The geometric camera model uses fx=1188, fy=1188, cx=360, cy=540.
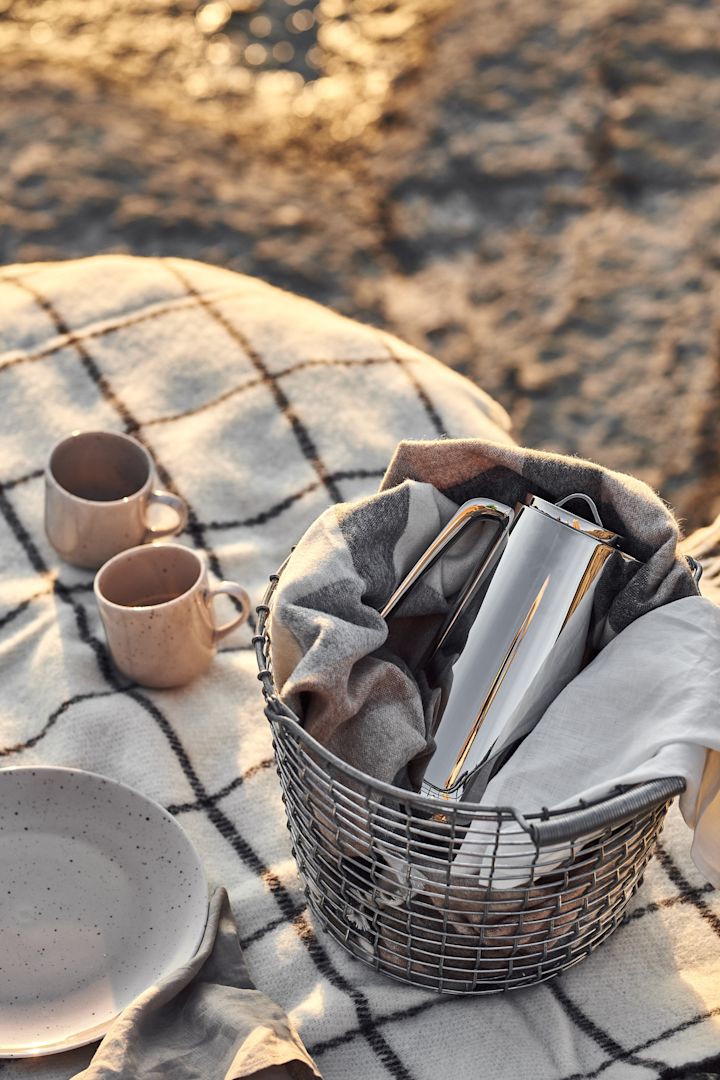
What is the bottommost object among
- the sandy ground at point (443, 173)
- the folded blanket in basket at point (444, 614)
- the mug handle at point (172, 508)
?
the sandy ground at point (443, 173)

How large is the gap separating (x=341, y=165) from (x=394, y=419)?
0.88 metres

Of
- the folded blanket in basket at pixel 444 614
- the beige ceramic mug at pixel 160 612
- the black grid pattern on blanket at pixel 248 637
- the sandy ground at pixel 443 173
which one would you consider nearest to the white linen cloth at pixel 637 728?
the folded blanket in basket at pixel 444 614

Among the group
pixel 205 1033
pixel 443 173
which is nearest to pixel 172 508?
pixel 205 1033

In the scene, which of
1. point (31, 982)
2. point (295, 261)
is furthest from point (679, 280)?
point (31, 982)

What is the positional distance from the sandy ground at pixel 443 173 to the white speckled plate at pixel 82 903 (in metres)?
0.84

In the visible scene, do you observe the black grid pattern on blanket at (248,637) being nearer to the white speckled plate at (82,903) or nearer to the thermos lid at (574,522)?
the white speckled plate at (82,903)

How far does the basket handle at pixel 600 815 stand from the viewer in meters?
0.48

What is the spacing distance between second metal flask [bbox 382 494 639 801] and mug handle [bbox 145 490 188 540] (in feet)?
0.96

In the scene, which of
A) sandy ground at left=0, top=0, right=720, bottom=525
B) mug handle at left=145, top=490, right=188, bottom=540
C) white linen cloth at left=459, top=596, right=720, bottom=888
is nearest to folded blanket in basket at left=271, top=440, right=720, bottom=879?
white linen cloth at left=459, top=596, right=720, bottom=888

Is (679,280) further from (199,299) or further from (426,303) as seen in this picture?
(199,299)

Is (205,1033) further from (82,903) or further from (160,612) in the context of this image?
(160,612)

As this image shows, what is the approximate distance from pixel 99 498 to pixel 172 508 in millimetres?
52

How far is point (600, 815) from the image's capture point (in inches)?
19.2

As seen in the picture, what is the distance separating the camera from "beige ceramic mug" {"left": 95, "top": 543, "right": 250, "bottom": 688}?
72cm
